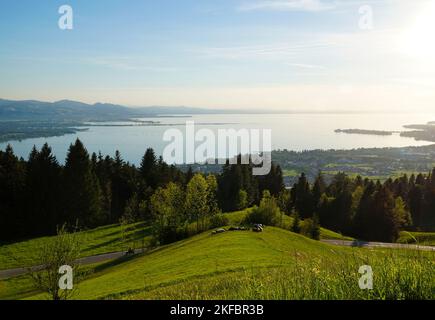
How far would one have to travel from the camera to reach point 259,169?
10219 cm

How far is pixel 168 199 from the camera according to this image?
5688cm

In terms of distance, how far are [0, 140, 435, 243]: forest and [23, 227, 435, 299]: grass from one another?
1459cm

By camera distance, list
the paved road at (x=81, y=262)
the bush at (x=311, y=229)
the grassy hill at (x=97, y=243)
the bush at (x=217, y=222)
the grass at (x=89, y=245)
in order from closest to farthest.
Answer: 1. the paved road at (x=81, y=262)
2. the grass at (x=89, y=245)
3. the grassy hill at (x=97, y=243)
4. the bush at (x=217, y=222)
5. the bush at (x=311, y=229)

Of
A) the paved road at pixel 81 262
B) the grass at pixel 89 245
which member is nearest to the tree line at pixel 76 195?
the grass at pixel 89 245

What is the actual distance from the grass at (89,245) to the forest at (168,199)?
126 inches

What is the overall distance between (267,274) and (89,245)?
176 ft

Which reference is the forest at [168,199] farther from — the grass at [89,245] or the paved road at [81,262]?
the paved road at [81,262]

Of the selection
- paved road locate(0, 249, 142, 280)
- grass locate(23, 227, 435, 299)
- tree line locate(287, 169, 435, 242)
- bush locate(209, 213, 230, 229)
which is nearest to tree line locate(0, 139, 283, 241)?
bush locate(209, 213, 230, 229)

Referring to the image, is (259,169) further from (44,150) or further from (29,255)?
(29,255)

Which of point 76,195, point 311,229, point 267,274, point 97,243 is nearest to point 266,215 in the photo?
point 311,229

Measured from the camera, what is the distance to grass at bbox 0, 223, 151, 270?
174 ft

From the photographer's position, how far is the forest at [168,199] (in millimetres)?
58469
